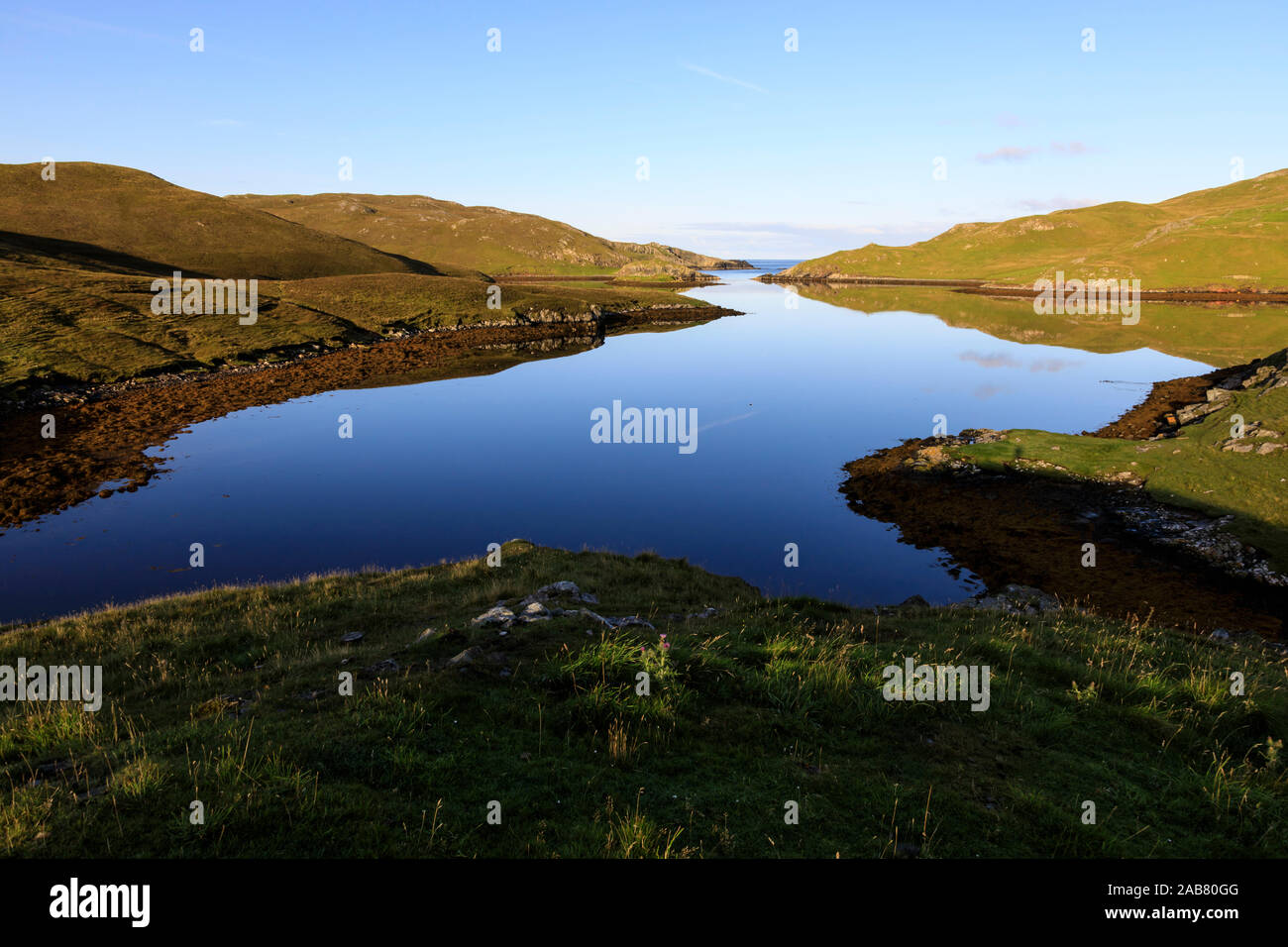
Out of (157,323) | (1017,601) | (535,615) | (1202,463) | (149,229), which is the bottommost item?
(1017,601)

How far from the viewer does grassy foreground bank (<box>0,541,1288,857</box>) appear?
Answer: 6293 millimetres

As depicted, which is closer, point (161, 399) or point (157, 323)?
point (161, 399)

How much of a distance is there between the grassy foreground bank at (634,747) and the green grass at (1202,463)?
→ 19.4m

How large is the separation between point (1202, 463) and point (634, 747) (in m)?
40.0

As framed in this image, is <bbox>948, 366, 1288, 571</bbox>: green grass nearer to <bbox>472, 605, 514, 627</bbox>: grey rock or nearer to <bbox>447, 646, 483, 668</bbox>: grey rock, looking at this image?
<bbox>472, 605, 514, 627</bbox>: grey rock

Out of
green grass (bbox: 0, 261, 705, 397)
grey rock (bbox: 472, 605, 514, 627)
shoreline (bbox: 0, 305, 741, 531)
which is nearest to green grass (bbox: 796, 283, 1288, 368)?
shoreline (bbox: 0, 305, 741, 531)

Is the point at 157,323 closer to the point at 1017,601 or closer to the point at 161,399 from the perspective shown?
the point at 161,399

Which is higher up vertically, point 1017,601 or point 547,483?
point 547,483

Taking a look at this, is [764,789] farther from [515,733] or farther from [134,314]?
[134,314]

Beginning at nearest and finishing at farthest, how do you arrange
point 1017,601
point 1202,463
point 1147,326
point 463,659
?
point 463,659 < point 1017,601 < point 1202,463 < point 1147,326

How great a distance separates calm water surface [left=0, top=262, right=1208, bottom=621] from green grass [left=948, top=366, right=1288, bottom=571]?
8.83 m

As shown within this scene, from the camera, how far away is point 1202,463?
106 feet

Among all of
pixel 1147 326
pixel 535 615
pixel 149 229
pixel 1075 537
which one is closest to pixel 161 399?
pixel 535 615

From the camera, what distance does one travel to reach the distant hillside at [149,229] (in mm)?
125250
